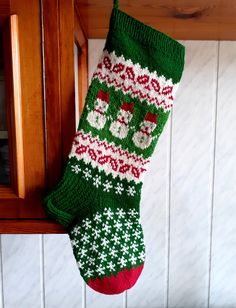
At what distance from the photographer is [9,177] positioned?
0.65 m

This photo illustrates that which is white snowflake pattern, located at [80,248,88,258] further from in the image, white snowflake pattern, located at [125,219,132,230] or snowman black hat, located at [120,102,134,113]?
snowman black hat, located at [120,102,134,113]

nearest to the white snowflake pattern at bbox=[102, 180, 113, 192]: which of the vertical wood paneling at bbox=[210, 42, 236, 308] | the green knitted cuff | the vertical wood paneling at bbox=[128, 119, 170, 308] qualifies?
the green knitted cuff

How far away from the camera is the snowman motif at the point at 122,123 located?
622mm

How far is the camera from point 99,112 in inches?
24.5

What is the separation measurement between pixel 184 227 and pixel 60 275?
1.40 ft

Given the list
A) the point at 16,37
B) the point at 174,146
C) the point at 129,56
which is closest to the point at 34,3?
the point at 16,37

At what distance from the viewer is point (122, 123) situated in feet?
2.06

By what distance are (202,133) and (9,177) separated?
0.61 meters

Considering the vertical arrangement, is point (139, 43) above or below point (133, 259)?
above

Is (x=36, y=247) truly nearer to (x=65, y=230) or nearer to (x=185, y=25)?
(x=65, y=230)

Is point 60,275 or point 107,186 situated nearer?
point 107,186

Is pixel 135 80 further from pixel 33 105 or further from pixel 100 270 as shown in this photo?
pixel 100 270

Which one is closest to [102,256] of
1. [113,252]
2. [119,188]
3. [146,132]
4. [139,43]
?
[113,252]

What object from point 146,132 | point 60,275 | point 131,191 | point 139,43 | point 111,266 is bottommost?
point 60,275
